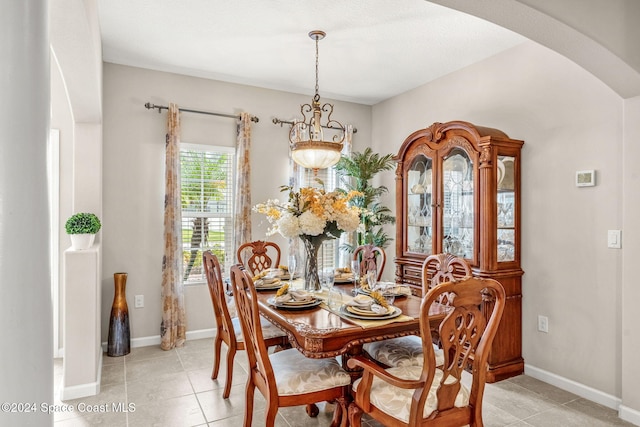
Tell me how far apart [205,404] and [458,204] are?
2662mm

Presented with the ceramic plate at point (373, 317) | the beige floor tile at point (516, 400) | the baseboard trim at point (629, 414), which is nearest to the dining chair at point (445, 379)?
the ceramic plate at point (373, 317)

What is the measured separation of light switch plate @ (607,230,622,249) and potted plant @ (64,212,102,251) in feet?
12.6

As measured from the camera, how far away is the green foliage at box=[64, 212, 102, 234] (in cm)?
288

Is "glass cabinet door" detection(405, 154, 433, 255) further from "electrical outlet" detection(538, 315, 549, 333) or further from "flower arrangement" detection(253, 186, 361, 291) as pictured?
"flower arrangement" detection(253, 186, 361, 291)

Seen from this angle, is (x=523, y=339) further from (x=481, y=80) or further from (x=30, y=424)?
(x=30, y=424)

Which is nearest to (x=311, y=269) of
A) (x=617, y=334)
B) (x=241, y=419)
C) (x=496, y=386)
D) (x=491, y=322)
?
(x=241, y=419)

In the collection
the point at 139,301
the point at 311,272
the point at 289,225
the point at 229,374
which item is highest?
the point at 289,225

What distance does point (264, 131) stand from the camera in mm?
4570

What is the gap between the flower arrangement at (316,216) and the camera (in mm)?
2580

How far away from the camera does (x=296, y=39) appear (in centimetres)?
337

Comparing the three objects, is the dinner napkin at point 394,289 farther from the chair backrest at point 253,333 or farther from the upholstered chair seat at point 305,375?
the chair backrest at point 253,333

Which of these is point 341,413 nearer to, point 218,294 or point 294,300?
point 294,300

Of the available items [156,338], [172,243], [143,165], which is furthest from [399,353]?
[143,165]

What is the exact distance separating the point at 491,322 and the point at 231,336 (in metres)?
1.76
